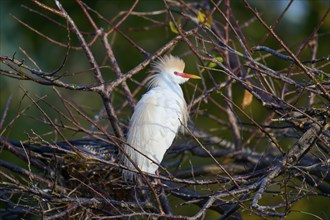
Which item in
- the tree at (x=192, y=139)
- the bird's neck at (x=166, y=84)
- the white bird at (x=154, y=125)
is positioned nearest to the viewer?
the tree at (x=192, y=139)

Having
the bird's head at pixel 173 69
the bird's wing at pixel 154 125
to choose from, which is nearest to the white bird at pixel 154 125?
the bird's wing at pixel 154 125

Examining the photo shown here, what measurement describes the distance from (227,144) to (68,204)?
4.43ft

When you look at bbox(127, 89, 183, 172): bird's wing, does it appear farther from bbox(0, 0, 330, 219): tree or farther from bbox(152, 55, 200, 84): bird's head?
bbox(152, 55, 200, 84): bird's head

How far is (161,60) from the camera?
3.78 m

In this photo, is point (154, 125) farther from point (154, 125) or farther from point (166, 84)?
point (166, 84)

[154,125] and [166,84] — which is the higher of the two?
[166,84]

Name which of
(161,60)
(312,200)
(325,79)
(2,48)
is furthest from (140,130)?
(2,48)

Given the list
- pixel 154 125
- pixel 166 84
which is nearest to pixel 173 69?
pixel 166 84

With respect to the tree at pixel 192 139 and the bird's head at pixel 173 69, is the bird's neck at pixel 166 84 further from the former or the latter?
the tree at pixel 192 139

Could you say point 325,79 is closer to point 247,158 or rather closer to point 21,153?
point 247,158

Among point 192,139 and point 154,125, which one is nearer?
point 154,125

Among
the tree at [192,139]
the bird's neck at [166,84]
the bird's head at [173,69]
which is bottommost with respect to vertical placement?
the tree at [192,139]

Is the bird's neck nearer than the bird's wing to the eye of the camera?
No

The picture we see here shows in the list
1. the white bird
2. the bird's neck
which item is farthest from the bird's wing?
the bird's neck
